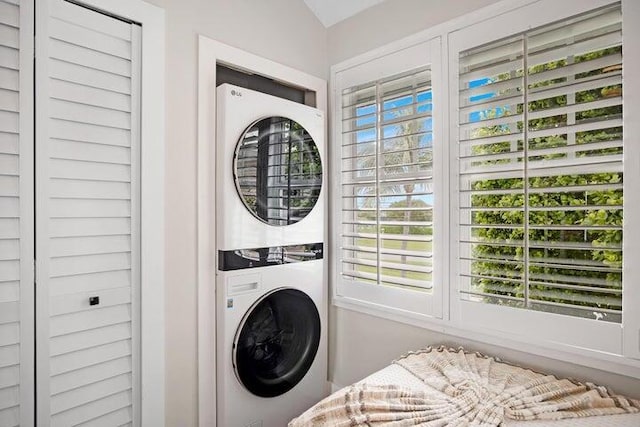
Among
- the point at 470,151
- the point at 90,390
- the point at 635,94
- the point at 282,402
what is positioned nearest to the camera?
the point at 635,94

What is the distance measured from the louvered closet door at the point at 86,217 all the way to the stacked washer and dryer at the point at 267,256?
395 millimetres

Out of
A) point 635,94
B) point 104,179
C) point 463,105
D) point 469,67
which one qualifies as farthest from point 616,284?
point 104,179

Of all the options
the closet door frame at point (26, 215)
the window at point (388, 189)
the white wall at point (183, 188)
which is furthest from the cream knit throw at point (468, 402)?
the closet door frame at point (26, 215)

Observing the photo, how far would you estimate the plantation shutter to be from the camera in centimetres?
138

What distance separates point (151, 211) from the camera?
5.08 feet

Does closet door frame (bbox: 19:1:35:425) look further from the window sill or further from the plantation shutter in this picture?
the plantation shutter

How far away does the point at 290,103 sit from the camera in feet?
6.54

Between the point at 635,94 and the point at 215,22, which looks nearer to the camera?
the point at 635,94

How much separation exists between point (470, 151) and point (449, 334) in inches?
35.1

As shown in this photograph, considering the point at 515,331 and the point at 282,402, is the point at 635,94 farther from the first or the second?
the point at 282,402

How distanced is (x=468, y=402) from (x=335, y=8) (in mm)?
2140

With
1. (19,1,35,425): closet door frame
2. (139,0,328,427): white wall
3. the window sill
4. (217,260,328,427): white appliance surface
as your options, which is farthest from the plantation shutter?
(19,1,35,425): closet door frame

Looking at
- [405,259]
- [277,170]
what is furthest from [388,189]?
[277,170]

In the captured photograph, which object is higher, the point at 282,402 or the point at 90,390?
the point at 90,390
